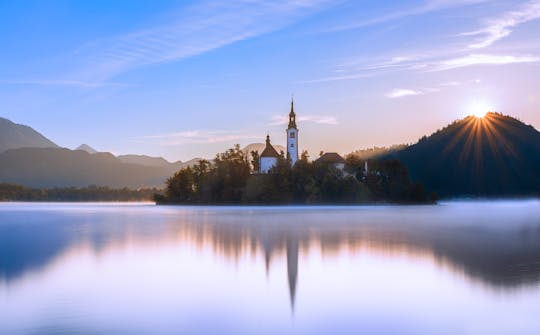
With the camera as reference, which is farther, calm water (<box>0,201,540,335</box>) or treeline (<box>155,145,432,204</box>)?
treeline (<box>155,145,432,204</box>)

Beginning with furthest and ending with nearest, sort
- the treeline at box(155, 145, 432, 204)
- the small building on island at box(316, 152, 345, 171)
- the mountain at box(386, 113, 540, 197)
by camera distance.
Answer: the mountain at box(386, 113, 540, 197) < the small building on island at box(316, 152, 345, 171) < the treeline at box(155, 145, 432, 204)

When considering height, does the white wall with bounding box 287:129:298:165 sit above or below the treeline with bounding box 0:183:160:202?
above

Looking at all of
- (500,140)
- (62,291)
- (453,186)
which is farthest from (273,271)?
(500,140)

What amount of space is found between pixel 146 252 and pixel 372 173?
82.5 meters

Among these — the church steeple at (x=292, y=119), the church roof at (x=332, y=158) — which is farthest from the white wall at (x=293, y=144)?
the church roof at (x=332, y=158)

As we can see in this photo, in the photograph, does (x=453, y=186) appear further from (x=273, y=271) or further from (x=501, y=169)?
(x=273, y=271)

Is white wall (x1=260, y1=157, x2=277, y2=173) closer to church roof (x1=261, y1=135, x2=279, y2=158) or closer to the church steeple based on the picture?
church roof (x1=261, y1=135, x2=279, y2=158)

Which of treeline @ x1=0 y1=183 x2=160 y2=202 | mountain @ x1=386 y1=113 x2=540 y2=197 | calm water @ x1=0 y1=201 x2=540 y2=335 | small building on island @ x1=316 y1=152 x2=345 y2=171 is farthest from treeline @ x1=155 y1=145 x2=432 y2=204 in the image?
treeline @ x1=0 y1=183 x2=160 y2=202

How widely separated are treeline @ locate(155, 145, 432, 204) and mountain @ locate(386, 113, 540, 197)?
4320 centimetres

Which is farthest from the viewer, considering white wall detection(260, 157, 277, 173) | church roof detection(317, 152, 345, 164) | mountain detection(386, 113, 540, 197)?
mountain detection(386, 113, 540, 197)

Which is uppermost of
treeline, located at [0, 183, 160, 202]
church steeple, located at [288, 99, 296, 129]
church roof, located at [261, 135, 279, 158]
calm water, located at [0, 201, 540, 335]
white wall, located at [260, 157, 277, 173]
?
church steeple, located at [288, 99, 296, 129]

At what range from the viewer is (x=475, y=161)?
520 feet

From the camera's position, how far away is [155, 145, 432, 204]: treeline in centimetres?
9631

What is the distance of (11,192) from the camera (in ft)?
591
